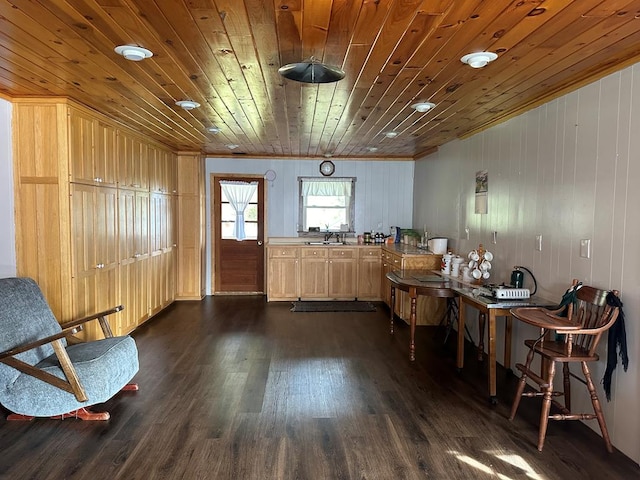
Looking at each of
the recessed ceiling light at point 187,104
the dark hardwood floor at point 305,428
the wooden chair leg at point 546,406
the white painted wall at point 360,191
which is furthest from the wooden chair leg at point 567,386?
the white painted wall at point 360,191

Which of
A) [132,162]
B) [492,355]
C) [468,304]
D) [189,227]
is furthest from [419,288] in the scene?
[189,227]

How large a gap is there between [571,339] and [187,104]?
3.23 m

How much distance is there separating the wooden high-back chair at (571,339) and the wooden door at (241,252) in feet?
15.8

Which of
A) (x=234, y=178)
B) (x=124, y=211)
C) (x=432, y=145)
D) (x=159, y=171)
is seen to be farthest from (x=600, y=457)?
(x=234, y=178)

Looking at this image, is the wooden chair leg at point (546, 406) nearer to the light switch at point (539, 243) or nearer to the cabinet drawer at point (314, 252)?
the light switch at point (539, 243)

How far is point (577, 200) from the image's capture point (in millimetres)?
2979

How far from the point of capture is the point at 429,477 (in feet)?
7.62

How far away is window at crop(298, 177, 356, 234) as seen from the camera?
23.5ft

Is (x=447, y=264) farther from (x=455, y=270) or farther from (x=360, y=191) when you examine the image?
(x=360, y=191)

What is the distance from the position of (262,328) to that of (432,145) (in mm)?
3231

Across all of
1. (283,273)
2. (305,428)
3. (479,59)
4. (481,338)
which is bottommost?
(305,428)

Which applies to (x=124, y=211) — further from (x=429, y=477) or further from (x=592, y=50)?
(x=592, y=50)

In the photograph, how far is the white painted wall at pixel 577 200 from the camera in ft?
8.20

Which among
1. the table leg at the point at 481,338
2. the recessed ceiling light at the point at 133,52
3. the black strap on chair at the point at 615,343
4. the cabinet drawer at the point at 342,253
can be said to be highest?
the recessed ceiling light at the point at 133,52
